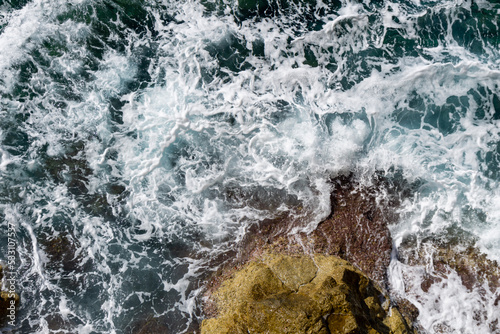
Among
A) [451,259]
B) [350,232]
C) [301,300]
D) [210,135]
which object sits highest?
[210,135]

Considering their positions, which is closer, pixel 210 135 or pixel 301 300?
pixel 301 300

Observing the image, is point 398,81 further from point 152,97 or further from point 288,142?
point 152,97

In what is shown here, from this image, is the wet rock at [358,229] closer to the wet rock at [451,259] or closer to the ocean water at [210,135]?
the ocean water at [210,135]

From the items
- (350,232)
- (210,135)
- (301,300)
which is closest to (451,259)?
(350,232)

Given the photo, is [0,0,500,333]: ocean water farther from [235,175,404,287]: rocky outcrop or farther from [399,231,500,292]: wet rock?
[235,175,404,287]: rocky outcrop

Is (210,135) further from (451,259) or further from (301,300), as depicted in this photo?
(451,259)

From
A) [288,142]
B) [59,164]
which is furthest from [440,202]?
[59,164]
